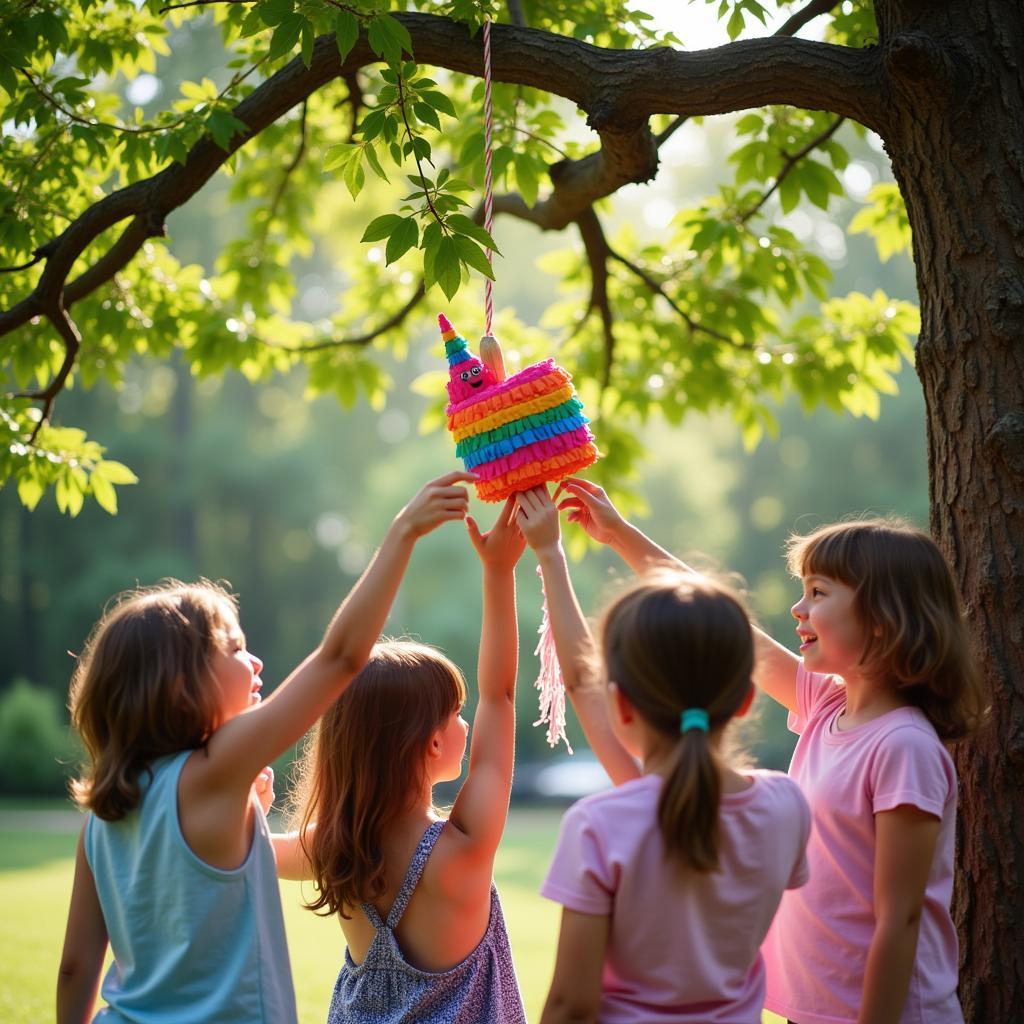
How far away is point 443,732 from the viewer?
2350 mm

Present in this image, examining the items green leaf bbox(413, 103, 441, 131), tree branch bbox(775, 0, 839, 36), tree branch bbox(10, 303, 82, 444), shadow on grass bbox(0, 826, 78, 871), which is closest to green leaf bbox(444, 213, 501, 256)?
green leaf bbox(413, 103, 441, 131)

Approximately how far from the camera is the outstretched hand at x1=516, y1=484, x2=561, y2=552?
2.28 m

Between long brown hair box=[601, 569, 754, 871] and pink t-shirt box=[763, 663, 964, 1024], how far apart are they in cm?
39

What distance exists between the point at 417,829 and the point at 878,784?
874 mm

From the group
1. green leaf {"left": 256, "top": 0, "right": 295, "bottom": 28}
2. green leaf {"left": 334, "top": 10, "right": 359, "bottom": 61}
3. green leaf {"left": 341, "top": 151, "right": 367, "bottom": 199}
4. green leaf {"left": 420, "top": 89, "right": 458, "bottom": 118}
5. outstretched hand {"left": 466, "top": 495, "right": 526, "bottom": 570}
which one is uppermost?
green leaf {"left": 256, "top": 0, "right": 295, "bottom": 28}

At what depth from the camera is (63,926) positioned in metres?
6.97

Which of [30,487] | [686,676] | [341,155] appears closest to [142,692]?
[686,676]

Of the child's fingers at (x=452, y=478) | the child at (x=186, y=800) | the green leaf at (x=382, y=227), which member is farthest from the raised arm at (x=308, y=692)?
the green leaf at (x=382, y=227)

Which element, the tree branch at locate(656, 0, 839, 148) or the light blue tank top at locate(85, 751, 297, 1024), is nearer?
the light blue tank top at locate(85, 751, 297, 1024)

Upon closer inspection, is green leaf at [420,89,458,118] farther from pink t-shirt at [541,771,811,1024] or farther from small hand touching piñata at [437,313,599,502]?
pink t-shirt at [541,771,811,1024]

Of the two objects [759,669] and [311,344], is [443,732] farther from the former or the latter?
[311,344]

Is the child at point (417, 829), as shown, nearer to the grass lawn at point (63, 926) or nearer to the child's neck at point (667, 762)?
the child's neck at point (667, 762)

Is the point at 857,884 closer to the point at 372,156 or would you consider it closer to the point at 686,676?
the point at 686,676

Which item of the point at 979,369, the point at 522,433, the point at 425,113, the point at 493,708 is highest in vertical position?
the point at 425,113
